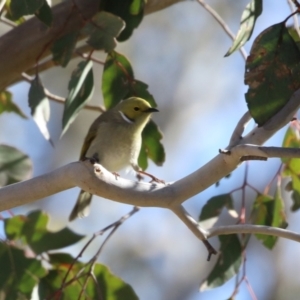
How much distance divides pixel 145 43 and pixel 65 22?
3.76m

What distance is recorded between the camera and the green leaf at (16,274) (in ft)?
5.74

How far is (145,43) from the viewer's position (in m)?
5.59

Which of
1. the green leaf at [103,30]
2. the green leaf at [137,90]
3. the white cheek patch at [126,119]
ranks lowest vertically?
the white cheek patch at [126,119]

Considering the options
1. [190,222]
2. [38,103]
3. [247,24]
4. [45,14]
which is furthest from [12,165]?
[247,24]

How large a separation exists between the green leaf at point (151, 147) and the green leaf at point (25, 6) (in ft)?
2.16

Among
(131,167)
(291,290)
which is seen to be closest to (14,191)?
(131,167)

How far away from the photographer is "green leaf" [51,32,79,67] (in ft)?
5.81

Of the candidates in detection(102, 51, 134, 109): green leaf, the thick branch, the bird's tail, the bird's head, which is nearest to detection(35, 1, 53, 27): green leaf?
the thick branch

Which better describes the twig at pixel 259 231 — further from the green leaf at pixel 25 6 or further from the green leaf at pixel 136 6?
the green leaf at pixel 136 6

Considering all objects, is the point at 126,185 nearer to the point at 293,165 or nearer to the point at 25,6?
the point at 25,6

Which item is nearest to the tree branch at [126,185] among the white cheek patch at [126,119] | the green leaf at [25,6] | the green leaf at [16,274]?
the green leaf at [25,6]

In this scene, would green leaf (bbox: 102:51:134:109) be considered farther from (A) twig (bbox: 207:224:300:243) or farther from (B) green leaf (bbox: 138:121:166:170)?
Result: (A) twig (bbox: 207:224:300:243)

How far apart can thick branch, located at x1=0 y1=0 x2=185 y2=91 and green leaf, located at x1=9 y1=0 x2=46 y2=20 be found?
316mm

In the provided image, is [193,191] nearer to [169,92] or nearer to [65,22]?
[65,22]
